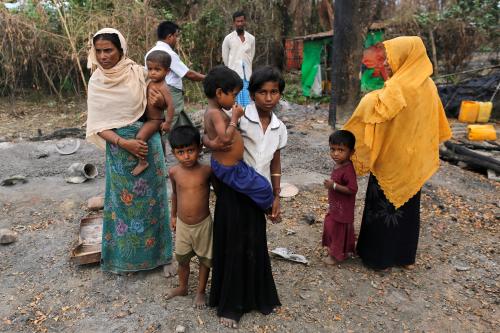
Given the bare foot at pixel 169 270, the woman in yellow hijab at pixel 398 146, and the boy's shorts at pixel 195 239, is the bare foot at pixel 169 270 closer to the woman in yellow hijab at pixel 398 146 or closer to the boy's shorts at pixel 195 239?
the boy's shorts at pixel 195 239

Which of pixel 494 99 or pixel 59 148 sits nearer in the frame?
pixel 59 148

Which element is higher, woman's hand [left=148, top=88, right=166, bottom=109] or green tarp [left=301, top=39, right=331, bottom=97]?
green tarp [left=301, top=39, right=331, bottom=97]

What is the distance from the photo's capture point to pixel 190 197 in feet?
7.70

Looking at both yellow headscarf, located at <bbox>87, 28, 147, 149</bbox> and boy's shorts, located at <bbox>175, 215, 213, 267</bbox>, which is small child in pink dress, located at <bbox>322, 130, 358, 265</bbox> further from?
yellow headscarf, located at <bbox>87, 28, 147, 149</bbox>

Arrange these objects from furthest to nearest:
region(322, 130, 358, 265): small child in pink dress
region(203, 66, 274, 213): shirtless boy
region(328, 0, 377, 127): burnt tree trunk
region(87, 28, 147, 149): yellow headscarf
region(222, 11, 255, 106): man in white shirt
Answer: region(328, 0, 377, 127): burnt tree trunk, region(222, 11, 255, 106): man in white shirt, region(322, 130, 358, 265): small child in pink dress, region(87, 28, 147, 149): yellow headscarf, region(203, 66, 274, 213): shirtless boy

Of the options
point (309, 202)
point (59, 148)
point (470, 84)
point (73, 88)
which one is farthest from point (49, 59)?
point (470, 84)

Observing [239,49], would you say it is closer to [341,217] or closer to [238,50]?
[238,50]

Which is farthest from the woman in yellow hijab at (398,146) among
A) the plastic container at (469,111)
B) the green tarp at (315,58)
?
the green tarp at (315,58)

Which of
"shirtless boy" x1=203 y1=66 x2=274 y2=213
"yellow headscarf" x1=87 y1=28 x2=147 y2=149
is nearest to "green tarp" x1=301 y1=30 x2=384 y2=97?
"yellow headscarf" x1=87 y1=28 x2=147 y2=149

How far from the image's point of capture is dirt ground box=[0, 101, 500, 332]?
2.55 meters

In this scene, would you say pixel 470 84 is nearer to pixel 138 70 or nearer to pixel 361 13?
pixel 361 13

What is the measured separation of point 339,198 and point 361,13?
17.0 ft

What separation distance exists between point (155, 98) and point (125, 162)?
1.55 ft

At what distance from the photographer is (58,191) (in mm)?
4684
